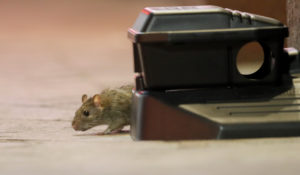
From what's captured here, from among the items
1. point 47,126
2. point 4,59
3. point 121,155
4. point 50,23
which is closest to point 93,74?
point 4,59

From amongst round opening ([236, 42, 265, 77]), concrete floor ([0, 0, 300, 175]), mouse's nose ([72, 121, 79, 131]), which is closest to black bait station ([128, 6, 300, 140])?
concrete floor ([0, 0, 300, 175])

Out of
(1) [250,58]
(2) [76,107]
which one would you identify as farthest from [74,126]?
(1) [250,58]

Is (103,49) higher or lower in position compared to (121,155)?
lower

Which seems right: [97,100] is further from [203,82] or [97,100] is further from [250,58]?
[250,58]

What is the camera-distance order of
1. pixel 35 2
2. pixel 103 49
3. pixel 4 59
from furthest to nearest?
1. pixel 35 2
2. pixel 103 49
3. pixel 4 59

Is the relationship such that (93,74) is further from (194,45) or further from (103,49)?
(194,45)

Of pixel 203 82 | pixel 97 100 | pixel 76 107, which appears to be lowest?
pixel 76 107

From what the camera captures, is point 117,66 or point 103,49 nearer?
point 117,66

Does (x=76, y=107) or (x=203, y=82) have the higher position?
(x=203, y=82)
